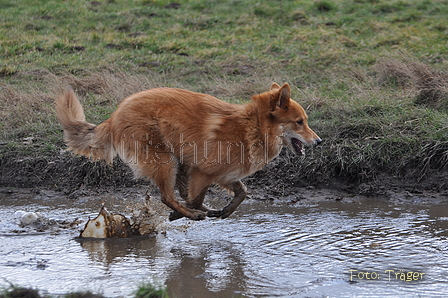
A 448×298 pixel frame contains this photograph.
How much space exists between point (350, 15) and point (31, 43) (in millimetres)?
9181

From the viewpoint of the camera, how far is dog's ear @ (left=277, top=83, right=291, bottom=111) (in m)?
5.05

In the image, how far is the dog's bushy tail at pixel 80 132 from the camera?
526 cm

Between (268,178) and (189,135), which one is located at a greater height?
(189,135)

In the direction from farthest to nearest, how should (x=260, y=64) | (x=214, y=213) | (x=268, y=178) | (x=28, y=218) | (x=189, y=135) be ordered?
(x=260, y=64) → (x=268, y=178) → (x=28, y=218) → (x=214, y=213) → (x=189, y=135)

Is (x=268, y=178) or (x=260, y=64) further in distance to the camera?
(x=260, y=64)

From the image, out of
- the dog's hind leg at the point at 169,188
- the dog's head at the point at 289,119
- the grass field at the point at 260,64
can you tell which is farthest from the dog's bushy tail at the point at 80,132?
the grass field at the point at 260,64

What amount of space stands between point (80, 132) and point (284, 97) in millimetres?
2169

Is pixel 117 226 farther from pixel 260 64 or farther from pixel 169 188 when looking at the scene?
pixel 260 64

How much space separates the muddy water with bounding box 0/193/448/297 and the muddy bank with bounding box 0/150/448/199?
297 mm

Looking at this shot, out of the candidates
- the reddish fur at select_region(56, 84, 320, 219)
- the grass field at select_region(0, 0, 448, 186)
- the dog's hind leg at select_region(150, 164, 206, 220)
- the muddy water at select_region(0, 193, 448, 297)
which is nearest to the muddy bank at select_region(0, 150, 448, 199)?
the grass field at select_region(0, 0, 448, 186)

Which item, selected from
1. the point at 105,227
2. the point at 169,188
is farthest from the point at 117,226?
the point at 169,188

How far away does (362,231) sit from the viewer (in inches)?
214

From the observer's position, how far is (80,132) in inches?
208

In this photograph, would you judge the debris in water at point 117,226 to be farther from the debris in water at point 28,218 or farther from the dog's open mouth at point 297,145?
the dog's open mouth at point 297,145
